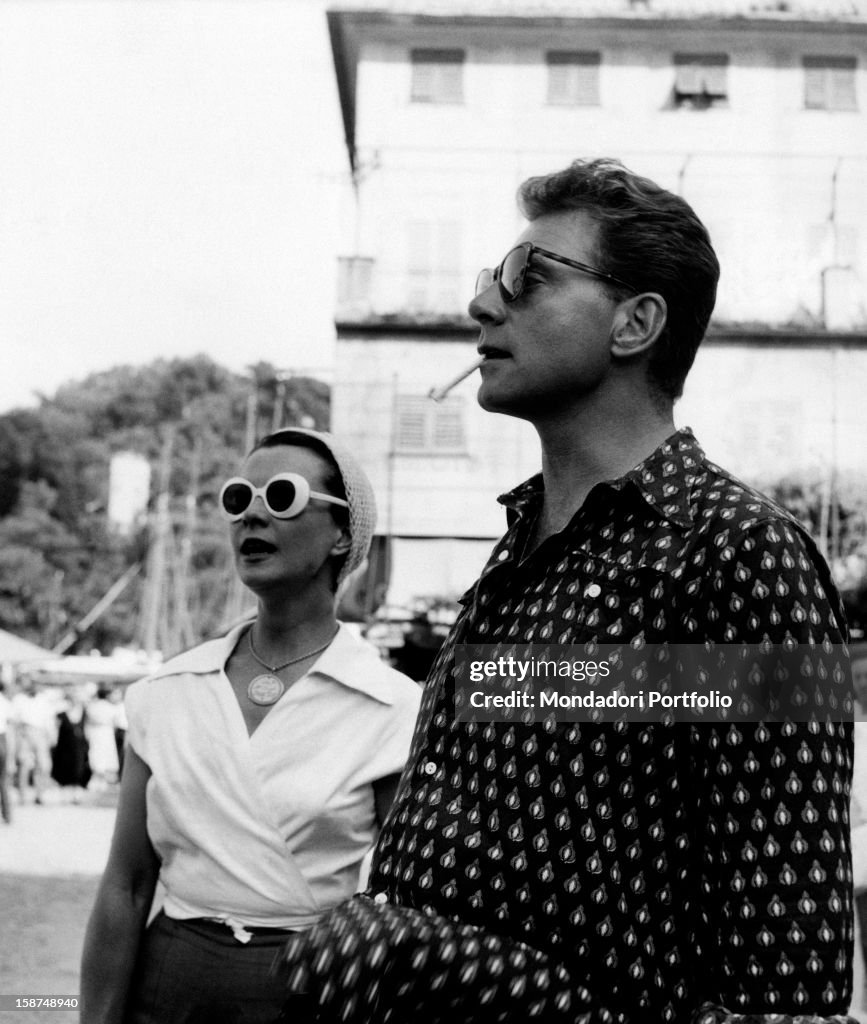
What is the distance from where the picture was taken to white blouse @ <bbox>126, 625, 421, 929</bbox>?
2.60m

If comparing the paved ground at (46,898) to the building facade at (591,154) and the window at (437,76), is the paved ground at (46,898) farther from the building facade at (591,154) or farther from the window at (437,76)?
the window at (437,76)

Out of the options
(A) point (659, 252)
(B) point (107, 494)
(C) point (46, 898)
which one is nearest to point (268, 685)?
(A) point (659, 252)

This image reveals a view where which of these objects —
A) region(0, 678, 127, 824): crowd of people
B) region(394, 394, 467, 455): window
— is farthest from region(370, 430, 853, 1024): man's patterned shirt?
region(394, 394, 467, 455): window

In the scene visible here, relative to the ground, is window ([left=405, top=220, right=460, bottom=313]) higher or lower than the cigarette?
higher

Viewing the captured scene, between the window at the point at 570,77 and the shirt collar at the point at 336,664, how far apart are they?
2461 cm

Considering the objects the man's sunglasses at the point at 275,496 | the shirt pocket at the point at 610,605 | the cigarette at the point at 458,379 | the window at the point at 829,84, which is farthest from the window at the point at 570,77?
the shirt pocket at the point at 610,605

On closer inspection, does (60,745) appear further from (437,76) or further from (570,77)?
(570,77)

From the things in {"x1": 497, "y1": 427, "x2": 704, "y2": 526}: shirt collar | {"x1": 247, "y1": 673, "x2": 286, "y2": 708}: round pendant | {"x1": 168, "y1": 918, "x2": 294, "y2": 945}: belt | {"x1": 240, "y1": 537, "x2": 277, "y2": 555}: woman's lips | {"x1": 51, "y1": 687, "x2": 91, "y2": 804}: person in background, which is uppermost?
{"x1": 497, "y1": 427, "x2": 704, "y2": 526}: shirt collar

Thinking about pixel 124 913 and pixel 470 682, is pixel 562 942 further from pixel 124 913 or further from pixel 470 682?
pixel 124 913

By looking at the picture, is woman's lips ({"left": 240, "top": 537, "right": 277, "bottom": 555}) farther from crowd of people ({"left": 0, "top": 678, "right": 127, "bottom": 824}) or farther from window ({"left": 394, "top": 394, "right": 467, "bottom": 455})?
window ({"left": 394, "top": 394, "right": 467, "bottom": 455})

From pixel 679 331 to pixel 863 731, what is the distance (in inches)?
76.3

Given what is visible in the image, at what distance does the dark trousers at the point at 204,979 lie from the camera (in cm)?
251

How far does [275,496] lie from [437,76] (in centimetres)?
2433

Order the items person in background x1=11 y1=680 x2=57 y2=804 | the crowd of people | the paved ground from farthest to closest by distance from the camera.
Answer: the crowd of people
person in background x1=11 y1=680 x2=57 y2=804
the paved ground
